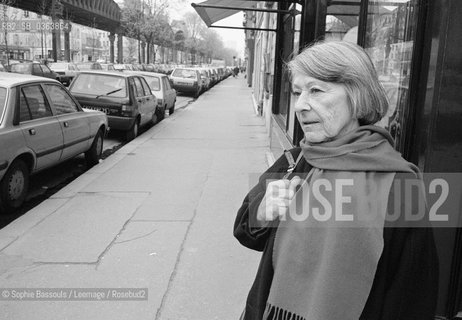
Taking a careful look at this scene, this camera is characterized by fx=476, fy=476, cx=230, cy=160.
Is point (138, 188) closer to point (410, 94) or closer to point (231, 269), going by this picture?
point (231, 269)

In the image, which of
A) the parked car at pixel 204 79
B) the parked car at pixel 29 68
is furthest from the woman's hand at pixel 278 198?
the parked car at pixel 204 79

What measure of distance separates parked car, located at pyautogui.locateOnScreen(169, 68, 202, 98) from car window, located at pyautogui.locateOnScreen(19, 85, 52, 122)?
2084 cm

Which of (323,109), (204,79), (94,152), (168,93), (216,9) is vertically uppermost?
(216,9)

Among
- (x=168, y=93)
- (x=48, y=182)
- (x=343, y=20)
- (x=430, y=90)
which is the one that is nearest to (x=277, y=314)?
(x=430, y=90)

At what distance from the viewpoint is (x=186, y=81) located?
27.2 meters

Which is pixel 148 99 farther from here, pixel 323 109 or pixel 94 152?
pixel 323 109

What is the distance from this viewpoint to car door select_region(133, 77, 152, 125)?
38.1 feet

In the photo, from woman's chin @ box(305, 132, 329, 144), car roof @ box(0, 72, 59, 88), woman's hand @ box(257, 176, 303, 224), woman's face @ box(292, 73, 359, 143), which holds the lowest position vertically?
woman's hand @ box(257, 176, 303, 224)

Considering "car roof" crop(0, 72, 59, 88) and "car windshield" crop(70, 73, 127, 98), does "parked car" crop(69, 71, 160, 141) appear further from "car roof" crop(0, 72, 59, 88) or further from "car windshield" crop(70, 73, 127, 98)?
"car roof" crop(0, 72, 59, 88)

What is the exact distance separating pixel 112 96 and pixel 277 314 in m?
9.97

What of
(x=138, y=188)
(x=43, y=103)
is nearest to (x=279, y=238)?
(x=138, y=188)

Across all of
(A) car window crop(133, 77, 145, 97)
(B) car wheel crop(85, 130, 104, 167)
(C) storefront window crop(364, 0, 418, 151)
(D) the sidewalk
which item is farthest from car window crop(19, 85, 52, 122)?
(A) car window crop(133, 77, 145, 97)

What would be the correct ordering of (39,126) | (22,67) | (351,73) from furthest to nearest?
(22,67)
(39,126)
(351,73)

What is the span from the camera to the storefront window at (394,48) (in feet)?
8.68
